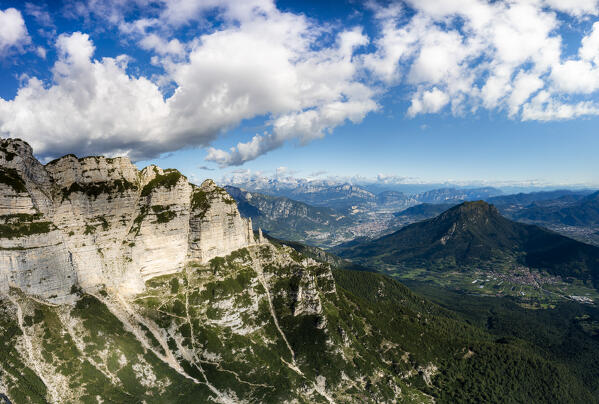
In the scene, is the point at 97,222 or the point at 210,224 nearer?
the point at 97,222

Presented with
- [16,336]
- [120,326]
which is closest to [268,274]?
[120,326]

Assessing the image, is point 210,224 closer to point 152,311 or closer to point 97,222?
point 152,311

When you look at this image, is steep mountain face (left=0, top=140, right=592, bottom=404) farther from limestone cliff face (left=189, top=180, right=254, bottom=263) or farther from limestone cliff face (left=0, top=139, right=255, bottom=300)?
limestone cliff face (left=189, top=180, right=254, bottom=263)

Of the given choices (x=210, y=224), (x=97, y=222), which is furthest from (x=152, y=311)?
(x=210, y=224)

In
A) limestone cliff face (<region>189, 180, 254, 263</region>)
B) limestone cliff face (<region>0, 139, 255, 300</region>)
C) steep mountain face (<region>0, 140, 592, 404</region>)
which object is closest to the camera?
steep mountain face (<region>0, 140, 592, 404</region>)

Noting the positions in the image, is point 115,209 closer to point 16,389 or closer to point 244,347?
point 16,389

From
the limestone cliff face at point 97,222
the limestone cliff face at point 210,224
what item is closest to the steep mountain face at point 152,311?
the limestone cliff face at point 97,222

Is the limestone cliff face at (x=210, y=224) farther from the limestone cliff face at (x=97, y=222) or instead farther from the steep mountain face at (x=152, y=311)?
the steep mountain face at (x=152, y=311)

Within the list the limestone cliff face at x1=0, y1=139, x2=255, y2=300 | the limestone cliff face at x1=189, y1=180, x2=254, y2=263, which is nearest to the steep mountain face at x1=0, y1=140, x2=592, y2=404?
the limestone cliff face at x1=0, y1=139, x2=255, y2=300

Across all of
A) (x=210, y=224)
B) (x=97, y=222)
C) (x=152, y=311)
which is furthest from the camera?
(x=210, y=224)
